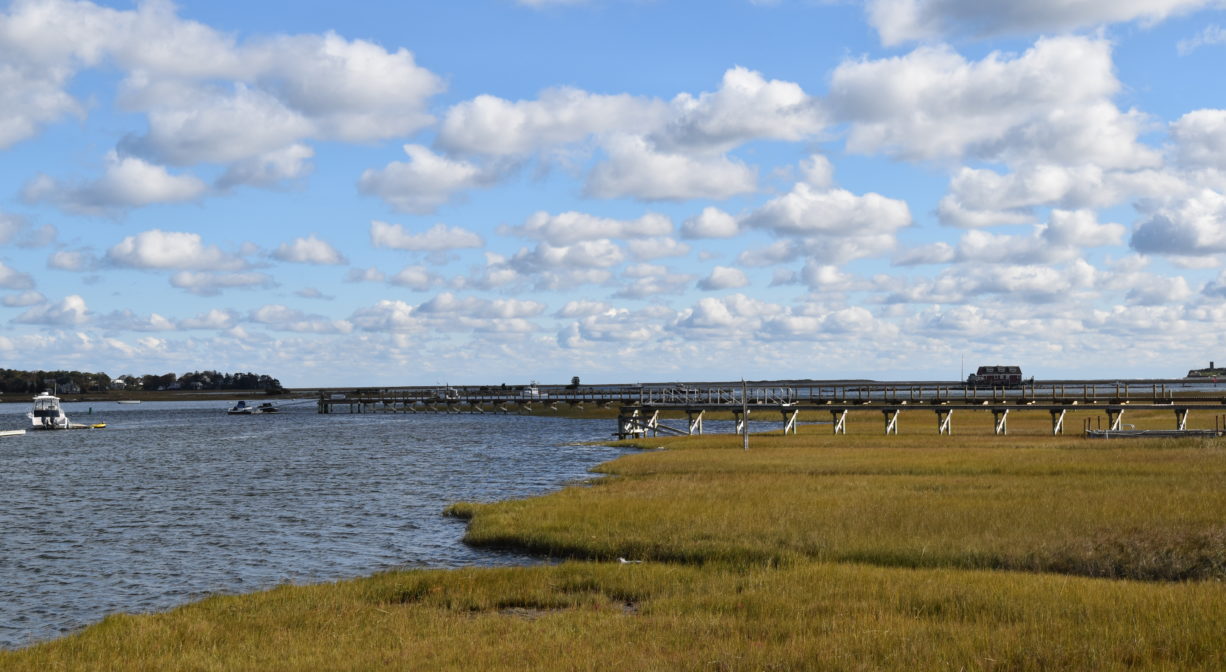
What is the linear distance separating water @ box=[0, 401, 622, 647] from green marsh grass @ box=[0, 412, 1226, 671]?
11.3ft

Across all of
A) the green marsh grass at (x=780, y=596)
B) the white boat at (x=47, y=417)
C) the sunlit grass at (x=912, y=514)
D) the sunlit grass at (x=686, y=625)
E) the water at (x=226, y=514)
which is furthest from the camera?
the white boat at (x=47, y=417)

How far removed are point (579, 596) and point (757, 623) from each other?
16.7 ft

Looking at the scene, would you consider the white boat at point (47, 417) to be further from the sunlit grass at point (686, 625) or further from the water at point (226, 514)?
the sunlit grass at point (686, 625)

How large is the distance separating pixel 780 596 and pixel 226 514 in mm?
29522

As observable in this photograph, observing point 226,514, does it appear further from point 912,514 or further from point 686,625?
point 686,625

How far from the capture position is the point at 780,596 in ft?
67.4

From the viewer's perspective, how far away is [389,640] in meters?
18.3

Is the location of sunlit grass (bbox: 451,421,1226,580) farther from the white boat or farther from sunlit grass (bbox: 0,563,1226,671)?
the white boat

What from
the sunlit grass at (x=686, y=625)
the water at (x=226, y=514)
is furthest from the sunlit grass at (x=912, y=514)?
the water at (x=226, y=514)

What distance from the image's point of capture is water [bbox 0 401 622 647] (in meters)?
27.3

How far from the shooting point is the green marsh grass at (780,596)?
16328mm

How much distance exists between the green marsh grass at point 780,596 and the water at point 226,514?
3.45 metres

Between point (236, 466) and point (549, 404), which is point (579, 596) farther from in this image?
point (549, 404)

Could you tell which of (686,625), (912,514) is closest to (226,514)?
(912,514)
